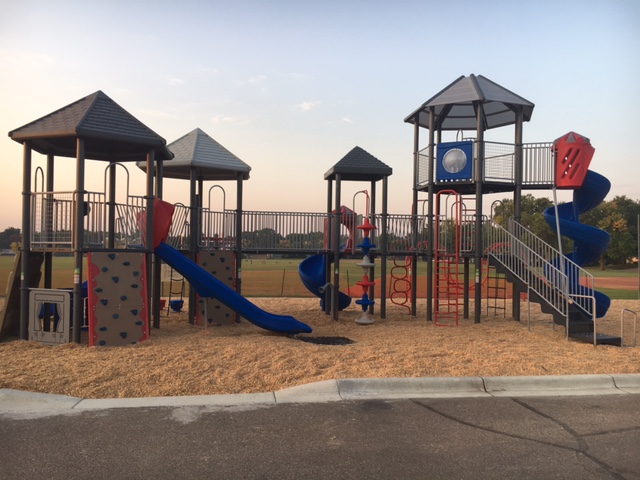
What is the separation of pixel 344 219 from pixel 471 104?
528cm

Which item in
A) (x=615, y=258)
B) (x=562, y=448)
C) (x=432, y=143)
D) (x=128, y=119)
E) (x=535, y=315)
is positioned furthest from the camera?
(x=615, y=258)

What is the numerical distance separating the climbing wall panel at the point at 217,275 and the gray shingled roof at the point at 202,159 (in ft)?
8.13

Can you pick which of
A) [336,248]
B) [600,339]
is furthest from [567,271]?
[336,248]

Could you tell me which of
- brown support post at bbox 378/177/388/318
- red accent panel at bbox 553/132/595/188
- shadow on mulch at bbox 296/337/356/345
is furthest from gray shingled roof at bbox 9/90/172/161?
red accent panel at bbox 553/132/595/188

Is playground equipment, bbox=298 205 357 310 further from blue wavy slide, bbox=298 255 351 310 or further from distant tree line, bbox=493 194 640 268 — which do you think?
distant tree line, bbox=493 194 640 268

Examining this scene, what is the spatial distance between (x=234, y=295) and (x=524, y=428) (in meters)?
8.07

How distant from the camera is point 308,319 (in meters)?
15.7

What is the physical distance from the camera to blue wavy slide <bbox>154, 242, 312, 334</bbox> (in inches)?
480

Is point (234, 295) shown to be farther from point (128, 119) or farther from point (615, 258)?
point (615, 258)

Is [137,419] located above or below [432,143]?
below

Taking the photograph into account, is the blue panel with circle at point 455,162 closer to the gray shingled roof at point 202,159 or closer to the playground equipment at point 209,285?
the gray shingled roof at point 202,159

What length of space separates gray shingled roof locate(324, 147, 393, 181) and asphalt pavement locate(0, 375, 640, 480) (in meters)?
8.96

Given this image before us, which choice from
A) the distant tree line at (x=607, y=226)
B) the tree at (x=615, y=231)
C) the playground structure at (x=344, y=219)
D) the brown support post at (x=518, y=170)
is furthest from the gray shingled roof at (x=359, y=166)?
the tree at (x=615, y=231)

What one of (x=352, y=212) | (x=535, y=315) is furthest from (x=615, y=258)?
(x=352, y=212)
